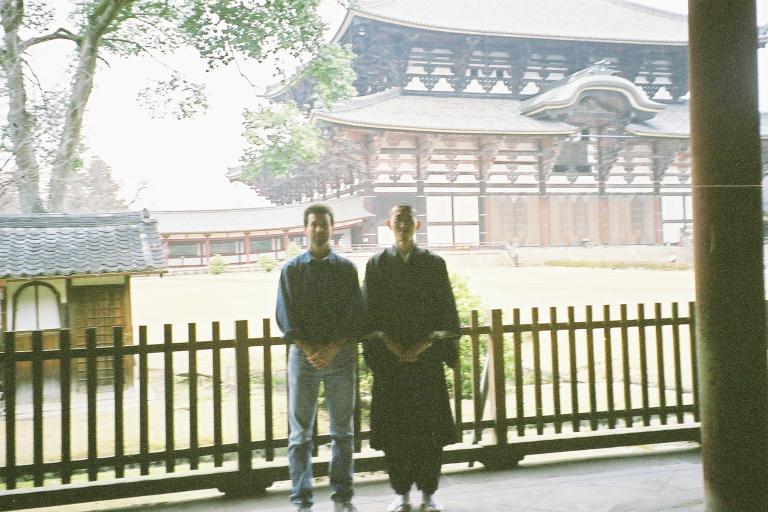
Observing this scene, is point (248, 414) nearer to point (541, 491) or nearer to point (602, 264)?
point (541, 491)

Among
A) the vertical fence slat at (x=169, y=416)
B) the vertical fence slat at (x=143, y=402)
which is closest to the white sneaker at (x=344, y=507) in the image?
the vertical fence slat at (x=169, y=416)

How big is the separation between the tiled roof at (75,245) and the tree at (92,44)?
66 cm

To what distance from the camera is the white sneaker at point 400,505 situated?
112 inches

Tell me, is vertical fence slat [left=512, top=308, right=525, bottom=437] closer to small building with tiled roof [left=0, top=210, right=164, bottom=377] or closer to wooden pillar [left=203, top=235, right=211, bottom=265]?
small building with tiled roof [left=0, top=210, right=164, bottom=377]

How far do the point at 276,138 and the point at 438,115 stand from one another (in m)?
9.13

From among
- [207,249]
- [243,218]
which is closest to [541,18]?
[243,218]

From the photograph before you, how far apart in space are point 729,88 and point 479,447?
227cm

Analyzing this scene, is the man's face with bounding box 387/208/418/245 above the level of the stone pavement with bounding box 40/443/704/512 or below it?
above

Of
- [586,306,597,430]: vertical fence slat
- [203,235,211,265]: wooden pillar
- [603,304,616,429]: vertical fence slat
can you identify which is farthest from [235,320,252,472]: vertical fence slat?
[203,235,211,265]: wooden pillar

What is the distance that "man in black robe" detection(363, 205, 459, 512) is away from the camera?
288cm

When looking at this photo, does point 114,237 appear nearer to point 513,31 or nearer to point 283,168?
point 283,168

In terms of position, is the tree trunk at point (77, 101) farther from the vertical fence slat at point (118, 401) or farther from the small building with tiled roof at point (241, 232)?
the small building with tiled roof at point (241, 232)

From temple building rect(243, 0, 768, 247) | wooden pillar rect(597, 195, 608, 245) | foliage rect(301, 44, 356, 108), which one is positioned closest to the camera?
foliage rect(301, 44, 356, 108)

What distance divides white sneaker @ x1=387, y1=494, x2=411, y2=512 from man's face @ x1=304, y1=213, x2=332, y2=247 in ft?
4.10
